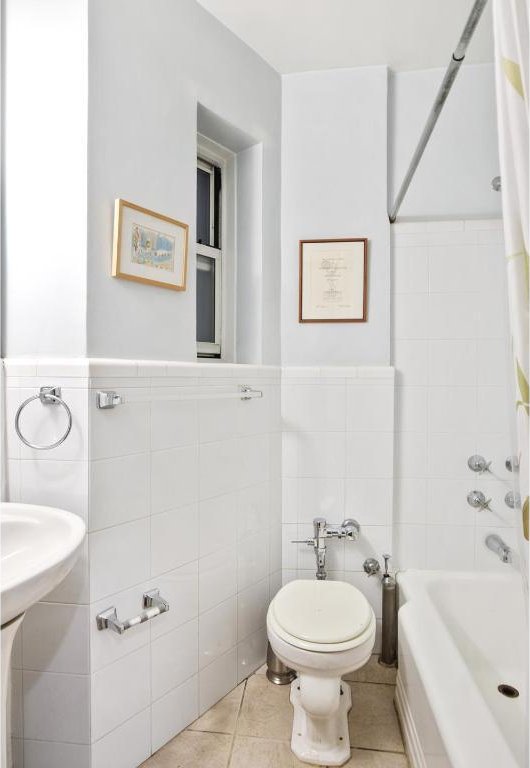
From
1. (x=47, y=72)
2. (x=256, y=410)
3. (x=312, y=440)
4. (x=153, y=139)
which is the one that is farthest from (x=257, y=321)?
(x=47, y=72)

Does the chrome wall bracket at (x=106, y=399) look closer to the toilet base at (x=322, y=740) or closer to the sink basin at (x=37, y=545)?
the sink basin at (x=37, y=545)

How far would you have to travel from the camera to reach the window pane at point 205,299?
213cm

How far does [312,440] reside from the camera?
2.19m

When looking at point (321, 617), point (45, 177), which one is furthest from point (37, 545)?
point (45, 177)

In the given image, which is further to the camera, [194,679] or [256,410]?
[256,410]

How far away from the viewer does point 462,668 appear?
4.32ft

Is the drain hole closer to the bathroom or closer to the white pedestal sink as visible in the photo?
the bathroom

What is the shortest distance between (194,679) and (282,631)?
0.41 metres

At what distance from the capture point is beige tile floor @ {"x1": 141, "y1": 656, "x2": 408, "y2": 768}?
1.54 m

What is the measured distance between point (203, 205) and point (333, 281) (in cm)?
66

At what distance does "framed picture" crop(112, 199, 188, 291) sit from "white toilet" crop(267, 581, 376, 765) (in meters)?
1.17

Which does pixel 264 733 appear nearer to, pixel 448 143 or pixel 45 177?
pixel 45 177

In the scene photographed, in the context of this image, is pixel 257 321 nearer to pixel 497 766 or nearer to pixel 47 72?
pixel 47 72

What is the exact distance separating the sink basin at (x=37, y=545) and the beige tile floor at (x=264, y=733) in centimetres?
84
